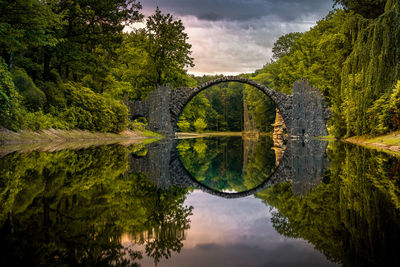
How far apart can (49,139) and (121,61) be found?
51.0ft

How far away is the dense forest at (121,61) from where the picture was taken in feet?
36.9

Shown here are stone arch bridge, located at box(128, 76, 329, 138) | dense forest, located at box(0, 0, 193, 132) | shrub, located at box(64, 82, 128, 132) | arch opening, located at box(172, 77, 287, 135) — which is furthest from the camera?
arch opening, located at box(172, 77, 287, 135)

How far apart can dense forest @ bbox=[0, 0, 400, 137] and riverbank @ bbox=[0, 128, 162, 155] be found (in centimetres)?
37

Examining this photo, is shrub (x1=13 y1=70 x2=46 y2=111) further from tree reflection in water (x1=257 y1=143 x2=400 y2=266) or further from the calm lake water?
tree reflection in water (x1=257 y1=143 x2=400 y2=266)

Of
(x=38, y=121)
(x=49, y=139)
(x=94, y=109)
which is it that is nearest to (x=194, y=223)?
(x=38, y=121)

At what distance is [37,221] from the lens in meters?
2.40

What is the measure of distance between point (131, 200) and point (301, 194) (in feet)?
6.99

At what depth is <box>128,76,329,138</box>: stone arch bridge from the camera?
26.3 m

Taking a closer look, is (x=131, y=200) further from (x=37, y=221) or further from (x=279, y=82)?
(x=279, y=82)

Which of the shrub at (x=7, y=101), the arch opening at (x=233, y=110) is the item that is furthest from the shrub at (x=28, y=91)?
the arch opening at (x=233, y=110)

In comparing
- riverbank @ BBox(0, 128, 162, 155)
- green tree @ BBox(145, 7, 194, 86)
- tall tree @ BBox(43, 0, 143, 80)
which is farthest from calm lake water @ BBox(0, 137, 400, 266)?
green tree @ BBox(145, 7, 194, 86)

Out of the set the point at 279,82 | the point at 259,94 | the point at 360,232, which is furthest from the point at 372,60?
the point at 259,94

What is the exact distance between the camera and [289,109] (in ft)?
88.6

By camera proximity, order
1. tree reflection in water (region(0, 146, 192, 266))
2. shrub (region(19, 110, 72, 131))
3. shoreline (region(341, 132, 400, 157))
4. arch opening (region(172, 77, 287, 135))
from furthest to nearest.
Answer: arch opening (region(172, 77, 287, 135)), shrub (region(19, 110, 72, 131)), shoreline (region(341, 132, 400, 157)), tree reflection in water (region(0, 146, 192, 266))
